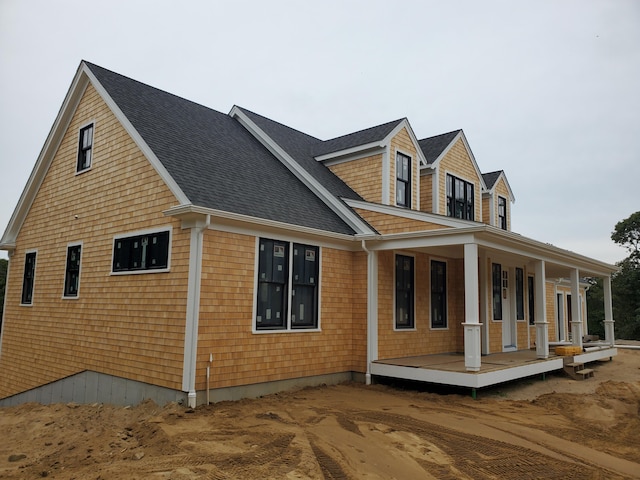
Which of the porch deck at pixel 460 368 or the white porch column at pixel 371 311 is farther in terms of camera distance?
the white porch column at pixel 371 311

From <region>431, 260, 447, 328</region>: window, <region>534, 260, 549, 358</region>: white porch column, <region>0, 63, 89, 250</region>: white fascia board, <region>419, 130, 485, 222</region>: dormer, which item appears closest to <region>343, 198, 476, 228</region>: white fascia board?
<region>431, 260, 447, 328</region>: window

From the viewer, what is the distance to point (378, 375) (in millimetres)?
10430

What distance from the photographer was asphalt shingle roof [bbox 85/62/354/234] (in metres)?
9.05

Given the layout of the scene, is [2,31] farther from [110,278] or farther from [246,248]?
Answer: [246,248]

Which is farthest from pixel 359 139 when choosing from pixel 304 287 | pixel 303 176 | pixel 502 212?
pixel 502 212

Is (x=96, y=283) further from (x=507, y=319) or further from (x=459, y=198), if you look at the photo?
(x=507, y=319)

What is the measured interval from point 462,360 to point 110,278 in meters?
7.99

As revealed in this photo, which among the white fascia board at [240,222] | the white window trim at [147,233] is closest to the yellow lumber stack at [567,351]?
the white fascia board at [240,222]

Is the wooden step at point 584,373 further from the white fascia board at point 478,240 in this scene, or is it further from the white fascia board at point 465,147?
the white fascia board at point 465,147

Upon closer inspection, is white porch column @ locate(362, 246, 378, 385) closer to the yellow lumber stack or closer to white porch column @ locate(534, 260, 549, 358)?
white porch column @ locate(534, 260, 549, 358)

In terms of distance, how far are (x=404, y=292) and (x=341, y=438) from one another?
584 centimetres

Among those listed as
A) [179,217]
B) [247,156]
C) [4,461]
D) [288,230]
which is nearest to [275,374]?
[288,230]

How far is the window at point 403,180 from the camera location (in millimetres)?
13273

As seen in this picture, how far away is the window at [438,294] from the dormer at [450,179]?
196 cm
